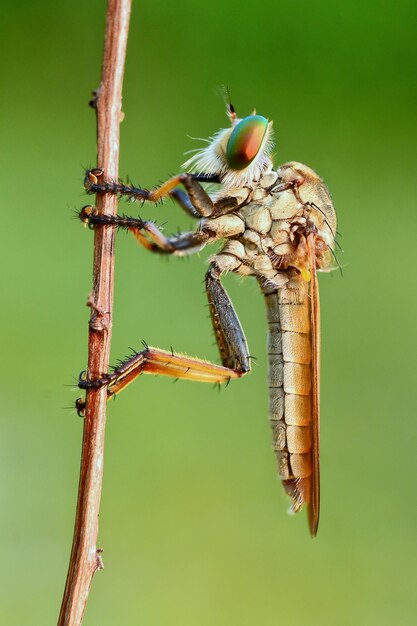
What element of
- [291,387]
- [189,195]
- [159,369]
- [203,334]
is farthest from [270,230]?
[203,334]

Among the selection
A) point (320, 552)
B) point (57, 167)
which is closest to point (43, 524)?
point (320, 552)

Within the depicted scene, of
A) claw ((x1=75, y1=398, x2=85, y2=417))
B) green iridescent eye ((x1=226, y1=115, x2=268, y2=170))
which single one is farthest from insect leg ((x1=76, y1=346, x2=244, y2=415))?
green iridescent eye ((x1=226, y1=115, x2=268, y2=170))

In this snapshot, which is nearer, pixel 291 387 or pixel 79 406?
pixel 79 406

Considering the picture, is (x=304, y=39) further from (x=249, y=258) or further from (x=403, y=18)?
(x=249, y=258)

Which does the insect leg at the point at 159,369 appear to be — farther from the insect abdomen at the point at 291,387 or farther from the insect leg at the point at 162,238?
the insect leg at the point at 162,238

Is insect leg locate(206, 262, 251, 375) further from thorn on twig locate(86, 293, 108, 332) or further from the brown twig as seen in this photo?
thorn on twig locate(86, 293, 108, 332)

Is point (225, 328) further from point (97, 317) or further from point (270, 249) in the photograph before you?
Answer: point (97, 317)
